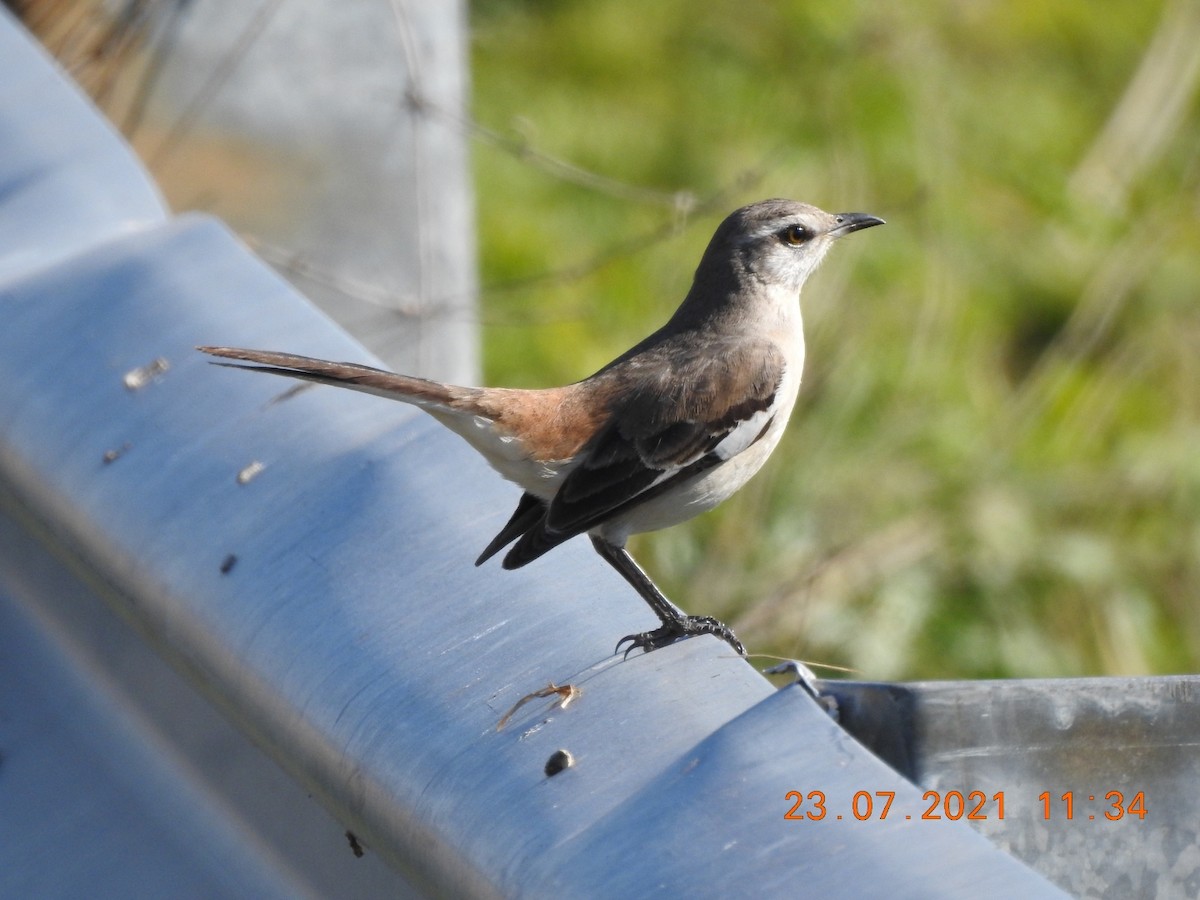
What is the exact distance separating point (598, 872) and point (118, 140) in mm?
2024

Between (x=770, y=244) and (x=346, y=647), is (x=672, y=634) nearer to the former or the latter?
(x=346, y=647)

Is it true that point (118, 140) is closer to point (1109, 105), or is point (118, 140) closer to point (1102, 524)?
point (1102, 524)

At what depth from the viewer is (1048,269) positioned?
7062mm

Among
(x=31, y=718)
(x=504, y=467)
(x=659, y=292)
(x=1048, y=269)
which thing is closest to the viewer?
(x=31, y=718)

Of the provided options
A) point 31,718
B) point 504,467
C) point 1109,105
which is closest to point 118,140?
point 504,467

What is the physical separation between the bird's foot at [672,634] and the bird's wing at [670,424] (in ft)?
0.97

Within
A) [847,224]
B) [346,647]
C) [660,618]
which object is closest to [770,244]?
[847,224]

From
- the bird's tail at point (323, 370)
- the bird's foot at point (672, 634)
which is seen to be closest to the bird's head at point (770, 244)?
the bird's foot at point (672, 634)

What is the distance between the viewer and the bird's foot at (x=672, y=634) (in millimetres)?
1898

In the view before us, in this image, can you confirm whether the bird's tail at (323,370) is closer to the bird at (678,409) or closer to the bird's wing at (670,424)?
the bird at (678,409)

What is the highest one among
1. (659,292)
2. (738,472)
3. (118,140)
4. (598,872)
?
(118,140)

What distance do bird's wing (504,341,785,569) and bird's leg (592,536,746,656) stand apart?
0.15 m

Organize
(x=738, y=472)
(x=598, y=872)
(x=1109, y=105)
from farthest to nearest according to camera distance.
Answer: (x=1109, y=105) < (x=738, y=472) < (x=598, y=872)

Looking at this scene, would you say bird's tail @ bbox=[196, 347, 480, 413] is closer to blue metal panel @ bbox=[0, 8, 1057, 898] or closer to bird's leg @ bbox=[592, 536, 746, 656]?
blue metal panel @ bbox=[0, 8, 1057, 898]
